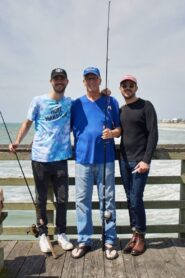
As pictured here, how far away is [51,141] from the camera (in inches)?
163

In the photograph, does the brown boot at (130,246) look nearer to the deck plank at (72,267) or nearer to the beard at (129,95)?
the deck plank at (72,267)

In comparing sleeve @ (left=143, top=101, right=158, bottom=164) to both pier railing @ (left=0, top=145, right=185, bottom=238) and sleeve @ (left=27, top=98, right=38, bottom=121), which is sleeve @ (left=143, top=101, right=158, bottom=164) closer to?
pier railing @ (left=0, top=145, right=185, bottom=238)

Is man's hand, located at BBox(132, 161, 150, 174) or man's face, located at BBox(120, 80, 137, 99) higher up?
man's face, located at BBox(120, 80, 137, 99)

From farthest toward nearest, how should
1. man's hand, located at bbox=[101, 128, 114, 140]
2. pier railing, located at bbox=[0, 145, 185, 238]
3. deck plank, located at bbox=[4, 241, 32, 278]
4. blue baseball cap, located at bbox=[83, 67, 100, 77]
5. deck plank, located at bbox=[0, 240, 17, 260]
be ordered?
pier railing, located at bbox=[0, 145, 185, 238] < deck plank, located at bbox=[0, 240, 17, 260] < blue baseball cap, located at bbox=[83, 67, 100, 77] < man's hand, located at bbox=[101, 128, 114, 140] < deck plank, located at bbox=[4, 241, 32, 278]

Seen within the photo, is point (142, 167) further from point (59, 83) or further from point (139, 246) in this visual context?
point (59, 83)

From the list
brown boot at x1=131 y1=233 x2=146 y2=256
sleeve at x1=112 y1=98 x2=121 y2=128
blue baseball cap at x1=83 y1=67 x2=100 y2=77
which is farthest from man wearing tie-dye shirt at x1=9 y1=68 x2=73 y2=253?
brown boot at x1=131 y1=233 x2=146 y2=256

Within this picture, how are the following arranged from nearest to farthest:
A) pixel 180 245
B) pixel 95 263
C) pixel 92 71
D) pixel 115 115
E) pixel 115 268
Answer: pixel 115 268 → pixel 95 263 → pixel 92 71 → pixel 115 115 → pixel 180 245

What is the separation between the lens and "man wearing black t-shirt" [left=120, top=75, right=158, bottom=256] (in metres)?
4.01

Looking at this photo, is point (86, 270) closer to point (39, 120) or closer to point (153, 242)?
point (153, 242)

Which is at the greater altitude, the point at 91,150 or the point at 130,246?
the point at 91,150

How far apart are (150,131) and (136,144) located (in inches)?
8.8

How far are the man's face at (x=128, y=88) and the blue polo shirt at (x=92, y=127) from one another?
0.63 feet

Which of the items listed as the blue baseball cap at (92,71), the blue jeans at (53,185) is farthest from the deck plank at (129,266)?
the blue baseball cap at (92,71)

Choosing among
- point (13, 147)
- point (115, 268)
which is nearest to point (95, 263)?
point (115, 268)
